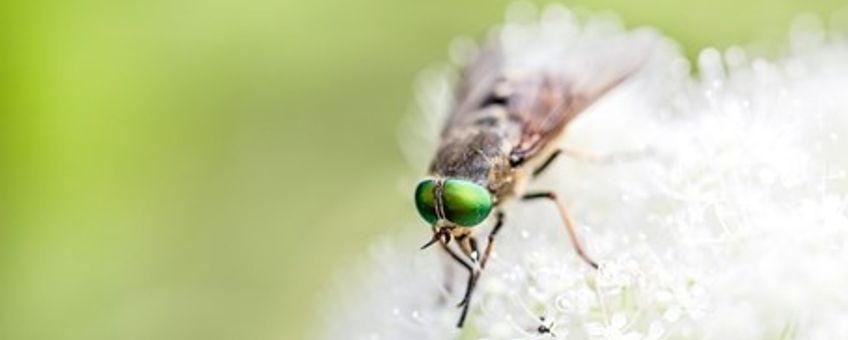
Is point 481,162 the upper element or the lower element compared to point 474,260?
upper

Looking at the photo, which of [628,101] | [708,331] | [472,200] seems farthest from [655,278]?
[628,101]

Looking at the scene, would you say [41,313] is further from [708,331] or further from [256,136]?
[708,331]

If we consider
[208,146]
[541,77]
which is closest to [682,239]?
[541,77]

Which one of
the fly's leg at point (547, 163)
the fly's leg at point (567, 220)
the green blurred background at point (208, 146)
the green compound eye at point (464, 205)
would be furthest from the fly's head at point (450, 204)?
the green blurred background at point (208, 146)

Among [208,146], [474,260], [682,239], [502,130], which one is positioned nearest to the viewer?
[682,239]

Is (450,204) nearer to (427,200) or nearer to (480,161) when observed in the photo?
(427,200)

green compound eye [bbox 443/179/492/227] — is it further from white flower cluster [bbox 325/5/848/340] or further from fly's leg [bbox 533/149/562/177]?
fly's leg [bbox 533/149/562/177]

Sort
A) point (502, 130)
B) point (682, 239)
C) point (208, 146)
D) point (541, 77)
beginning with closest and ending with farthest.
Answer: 1. point (682, 239)
2. point (502, 130)
3. point (541, 77)
4. point (208, 146)
